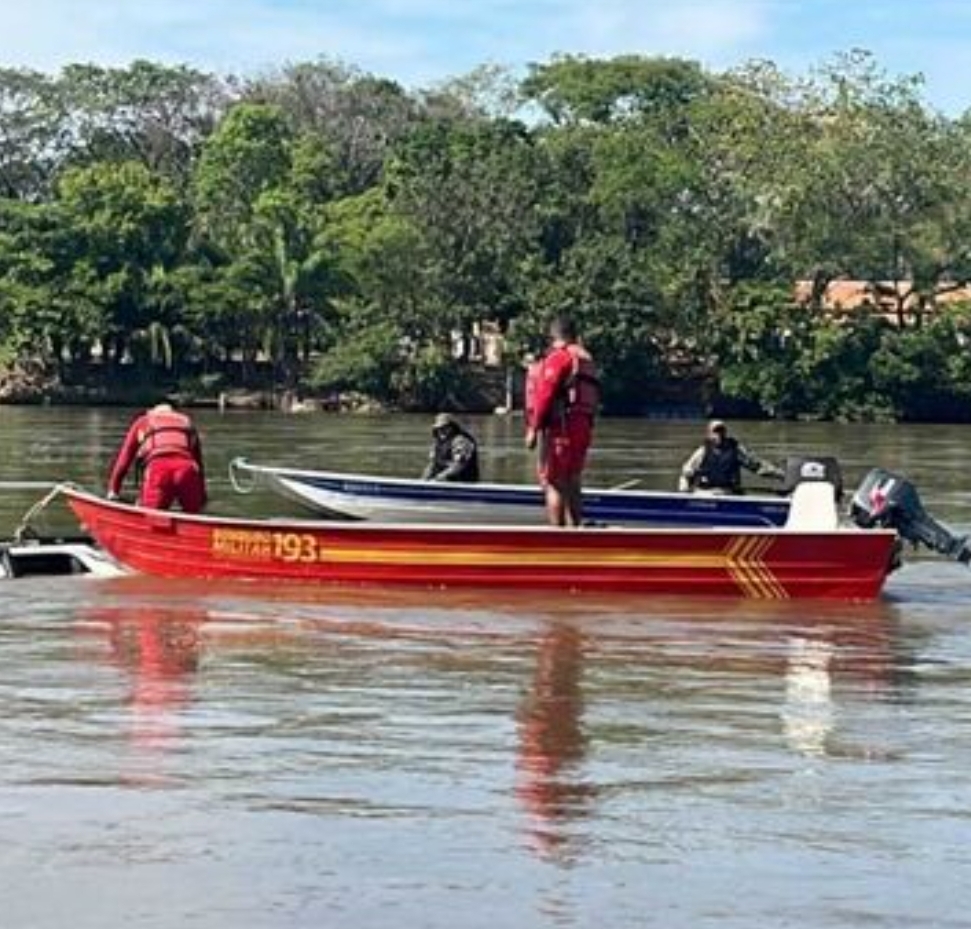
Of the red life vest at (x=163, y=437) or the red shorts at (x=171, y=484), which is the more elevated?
the red life vest at (x=163, y=437)

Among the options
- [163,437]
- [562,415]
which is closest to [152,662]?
[562,415]

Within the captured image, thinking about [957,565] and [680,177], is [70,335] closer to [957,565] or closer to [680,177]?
[680,177]

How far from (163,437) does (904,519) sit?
16.4ft

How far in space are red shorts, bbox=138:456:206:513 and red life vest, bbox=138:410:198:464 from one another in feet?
0.19

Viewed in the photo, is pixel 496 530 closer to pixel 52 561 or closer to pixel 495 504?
pixel 52 561

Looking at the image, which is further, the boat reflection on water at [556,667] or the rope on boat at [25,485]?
the rope on boat at [25,485]

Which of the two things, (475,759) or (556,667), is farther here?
(556,667)

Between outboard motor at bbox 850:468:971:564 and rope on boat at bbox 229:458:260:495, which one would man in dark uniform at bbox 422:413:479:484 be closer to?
rope on boat at bbox 229:458:260:495

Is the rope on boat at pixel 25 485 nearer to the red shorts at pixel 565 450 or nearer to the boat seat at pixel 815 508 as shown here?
the red shorts at pixel 565 450

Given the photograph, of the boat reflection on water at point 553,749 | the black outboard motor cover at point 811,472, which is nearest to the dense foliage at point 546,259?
the black outboard motor cover at point 811,472

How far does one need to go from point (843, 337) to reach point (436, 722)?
67155 millimetres

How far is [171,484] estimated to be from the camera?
17.2 metres

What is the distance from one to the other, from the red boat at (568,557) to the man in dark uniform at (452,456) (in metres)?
5.19

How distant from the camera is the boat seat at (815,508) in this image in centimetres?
1583
